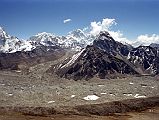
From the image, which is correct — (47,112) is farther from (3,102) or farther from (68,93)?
(68,93)

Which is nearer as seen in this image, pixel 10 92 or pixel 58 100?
pixel 58 100

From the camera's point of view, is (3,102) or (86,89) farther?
(86,89)

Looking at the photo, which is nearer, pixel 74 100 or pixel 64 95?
pixel 74 100

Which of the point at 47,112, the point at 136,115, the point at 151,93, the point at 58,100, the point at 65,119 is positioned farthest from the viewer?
the point at 151,93

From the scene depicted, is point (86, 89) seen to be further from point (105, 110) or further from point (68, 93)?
point (105, 110)

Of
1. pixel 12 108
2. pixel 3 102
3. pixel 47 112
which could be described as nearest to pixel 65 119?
pixel 47 112

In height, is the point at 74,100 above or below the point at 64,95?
below

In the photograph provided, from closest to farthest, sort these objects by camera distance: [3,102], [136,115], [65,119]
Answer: [65,119]
[136,115]
[3,102]

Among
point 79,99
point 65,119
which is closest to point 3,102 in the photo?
point 79,99

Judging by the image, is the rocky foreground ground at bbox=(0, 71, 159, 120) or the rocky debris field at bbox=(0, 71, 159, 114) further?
the rocky debris field at bbox=(0, 71, 159, 114)

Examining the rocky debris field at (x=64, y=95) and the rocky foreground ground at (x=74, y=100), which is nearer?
the rocky foreground ground at (x=74, y=100)
